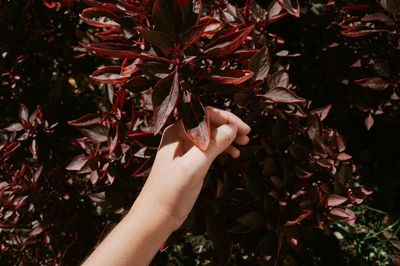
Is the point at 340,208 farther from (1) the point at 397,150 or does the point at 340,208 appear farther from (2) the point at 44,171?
(2) the point at 44,171

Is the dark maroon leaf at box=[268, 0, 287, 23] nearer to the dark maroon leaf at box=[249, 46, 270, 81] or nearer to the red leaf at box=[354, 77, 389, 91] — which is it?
the dark maroon leaf at box=[249, 46, 270, 81]

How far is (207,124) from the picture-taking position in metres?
1.44

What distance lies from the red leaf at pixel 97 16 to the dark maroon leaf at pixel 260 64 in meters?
0.58

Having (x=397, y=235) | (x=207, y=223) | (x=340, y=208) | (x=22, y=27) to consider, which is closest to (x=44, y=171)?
(x=22, y=27)

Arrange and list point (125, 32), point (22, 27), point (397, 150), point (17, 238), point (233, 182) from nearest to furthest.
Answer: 1. point (125, 32)
2. point (233, 182)
3. point (17, 238)
4. point (22, 27)
5. point (397, 150)

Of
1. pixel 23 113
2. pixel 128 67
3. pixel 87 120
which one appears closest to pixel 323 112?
pixel 128 67

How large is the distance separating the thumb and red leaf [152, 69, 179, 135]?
174 mm

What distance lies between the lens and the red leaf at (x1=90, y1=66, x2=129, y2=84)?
164cm

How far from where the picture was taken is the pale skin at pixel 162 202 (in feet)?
4.53

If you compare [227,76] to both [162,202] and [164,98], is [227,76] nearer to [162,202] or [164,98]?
[164,98]

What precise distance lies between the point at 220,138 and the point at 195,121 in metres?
0.10

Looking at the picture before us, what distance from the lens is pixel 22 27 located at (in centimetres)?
270

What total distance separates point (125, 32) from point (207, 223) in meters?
0.85

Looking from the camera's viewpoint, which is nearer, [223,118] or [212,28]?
[223,118]
